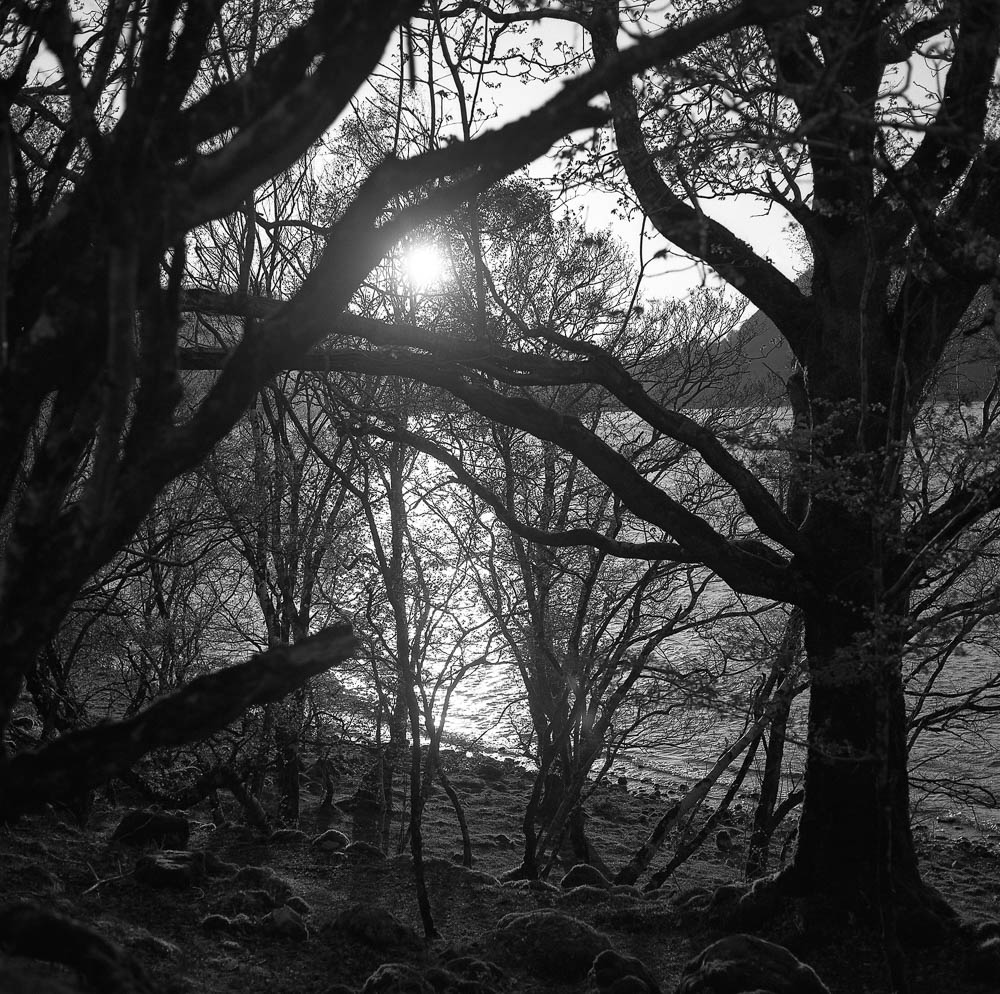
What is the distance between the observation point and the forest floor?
5555mm

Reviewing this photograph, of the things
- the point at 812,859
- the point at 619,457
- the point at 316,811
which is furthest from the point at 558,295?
the point at 316,811

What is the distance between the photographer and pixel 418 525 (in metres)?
12.7

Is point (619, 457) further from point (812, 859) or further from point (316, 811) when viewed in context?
point (316, 811)

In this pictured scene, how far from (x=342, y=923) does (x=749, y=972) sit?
107 inches

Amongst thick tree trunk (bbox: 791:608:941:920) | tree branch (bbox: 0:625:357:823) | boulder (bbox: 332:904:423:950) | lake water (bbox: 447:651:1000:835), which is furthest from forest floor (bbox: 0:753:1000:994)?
lake water (bbox: 447:651:1000:835)

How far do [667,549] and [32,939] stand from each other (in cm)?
457

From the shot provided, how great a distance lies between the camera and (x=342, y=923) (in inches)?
257

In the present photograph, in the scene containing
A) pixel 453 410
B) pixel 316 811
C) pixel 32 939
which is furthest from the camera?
pixel 316 811

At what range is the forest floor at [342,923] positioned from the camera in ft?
18.2

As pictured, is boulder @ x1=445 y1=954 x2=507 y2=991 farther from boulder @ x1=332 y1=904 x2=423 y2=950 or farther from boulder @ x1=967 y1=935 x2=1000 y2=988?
→ boulder @ x1=967 y1=935 x2=1000 y2=988

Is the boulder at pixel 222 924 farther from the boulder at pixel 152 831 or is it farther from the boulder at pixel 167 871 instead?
the boulder at pixel 152 831

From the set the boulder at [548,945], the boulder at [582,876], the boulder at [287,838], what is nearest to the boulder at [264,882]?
the boulder at [548,945]

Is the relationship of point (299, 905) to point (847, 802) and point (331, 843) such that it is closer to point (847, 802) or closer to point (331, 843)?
point (331, 843)

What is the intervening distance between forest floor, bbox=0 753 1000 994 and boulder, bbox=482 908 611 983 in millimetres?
17
